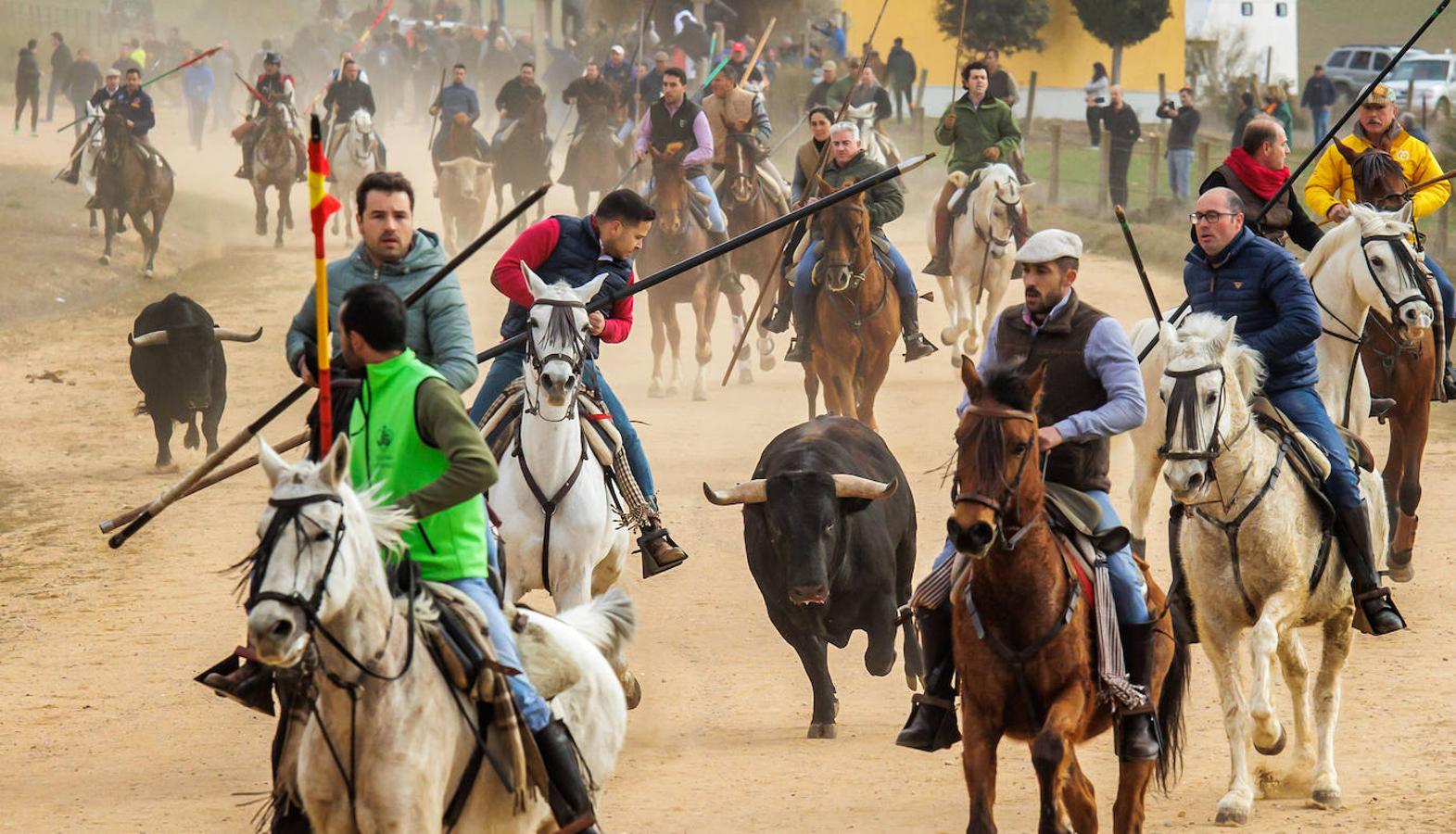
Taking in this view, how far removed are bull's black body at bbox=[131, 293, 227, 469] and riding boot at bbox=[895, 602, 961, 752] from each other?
34.9ft

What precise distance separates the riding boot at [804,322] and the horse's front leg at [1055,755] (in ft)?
29.9

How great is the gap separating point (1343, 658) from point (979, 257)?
11192 millimetres

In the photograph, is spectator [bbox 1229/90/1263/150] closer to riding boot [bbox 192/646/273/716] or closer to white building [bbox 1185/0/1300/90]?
white building [bbox 1185/0/1300/90]

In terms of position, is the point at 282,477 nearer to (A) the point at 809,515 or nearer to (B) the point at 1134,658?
(B) the point at 1134,658

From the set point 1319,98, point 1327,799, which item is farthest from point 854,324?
point 1319,98

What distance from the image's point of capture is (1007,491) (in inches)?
251

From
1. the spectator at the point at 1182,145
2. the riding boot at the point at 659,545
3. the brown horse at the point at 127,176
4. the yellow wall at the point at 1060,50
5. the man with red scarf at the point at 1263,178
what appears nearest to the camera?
the riding boot at the point at 659,545

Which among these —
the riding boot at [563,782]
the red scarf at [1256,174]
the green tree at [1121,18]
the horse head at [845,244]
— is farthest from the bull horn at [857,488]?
the green tree at [1121,18]

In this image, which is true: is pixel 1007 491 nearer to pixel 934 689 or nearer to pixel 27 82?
pixel 934 689

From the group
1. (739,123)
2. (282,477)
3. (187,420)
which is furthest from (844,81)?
(282,477)

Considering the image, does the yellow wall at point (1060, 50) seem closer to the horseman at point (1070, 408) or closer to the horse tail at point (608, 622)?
the horseman at point (1070, 408)

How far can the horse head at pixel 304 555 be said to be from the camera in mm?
4773

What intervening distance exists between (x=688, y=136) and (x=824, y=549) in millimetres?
10625

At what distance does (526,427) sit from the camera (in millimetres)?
8969
